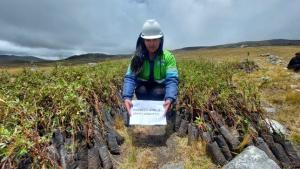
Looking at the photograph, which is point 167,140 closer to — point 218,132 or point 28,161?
point 218,132

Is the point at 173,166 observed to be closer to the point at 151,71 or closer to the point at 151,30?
the point at 151,71

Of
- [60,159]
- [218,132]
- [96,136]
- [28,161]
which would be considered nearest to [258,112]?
[218,132]

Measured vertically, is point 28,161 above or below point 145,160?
above

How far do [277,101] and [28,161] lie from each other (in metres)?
10.4

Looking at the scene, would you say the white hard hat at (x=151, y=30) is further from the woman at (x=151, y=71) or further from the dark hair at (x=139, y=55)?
the dark hair at (x=139, y=55)

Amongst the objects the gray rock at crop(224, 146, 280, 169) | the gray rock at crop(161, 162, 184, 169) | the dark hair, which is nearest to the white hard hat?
the dark hair

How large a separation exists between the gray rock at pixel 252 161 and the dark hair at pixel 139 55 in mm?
2845

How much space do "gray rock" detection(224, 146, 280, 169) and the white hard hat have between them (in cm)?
290

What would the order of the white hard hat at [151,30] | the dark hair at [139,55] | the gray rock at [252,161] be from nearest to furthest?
1. the gray rock at [252,161]
2. the white hard hat at [151,30]
3. the dark hair at [139,55]

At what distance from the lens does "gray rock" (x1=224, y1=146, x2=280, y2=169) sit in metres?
6.13

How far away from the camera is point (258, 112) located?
820cm

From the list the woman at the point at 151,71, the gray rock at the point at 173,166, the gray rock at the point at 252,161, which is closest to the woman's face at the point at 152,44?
the woman at the point at 151,71

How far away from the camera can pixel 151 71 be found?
8.21 m

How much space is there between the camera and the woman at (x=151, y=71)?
761 cm
